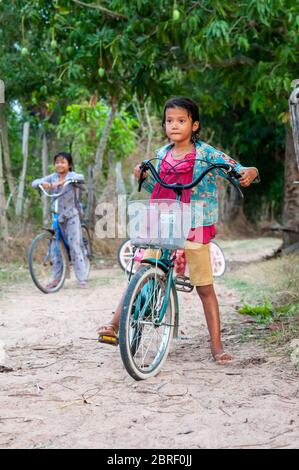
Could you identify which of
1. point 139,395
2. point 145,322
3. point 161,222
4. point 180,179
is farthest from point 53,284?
point 139,395

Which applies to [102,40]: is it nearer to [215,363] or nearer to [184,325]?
[184,325]

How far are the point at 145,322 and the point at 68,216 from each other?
455cm

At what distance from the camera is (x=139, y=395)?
3893mm

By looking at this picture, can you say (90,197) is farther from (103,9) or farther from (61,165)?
(103,9)

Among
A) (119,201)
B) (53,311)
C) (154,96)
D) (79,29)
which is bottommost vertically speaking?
(53,311)

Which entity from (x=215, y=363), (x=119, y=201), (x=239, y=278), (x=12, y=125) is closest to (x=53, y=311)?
(x=215, y=363)

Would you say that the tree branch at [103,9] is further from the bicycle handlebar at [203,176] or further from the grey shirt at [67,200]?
the bicycle handlebar at [203,176]

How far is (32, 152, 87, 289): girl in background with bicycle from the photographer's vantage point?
848 cm

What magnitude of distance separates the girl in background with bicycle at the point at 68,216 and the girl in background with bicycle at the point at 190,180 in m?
3.95

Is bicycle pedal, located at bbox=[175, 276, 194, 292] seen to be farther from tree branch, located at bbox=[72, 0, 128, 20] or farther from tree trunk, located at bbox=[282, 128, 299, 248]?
tree trunk, located at bbox=[282, 128, 299, 248]

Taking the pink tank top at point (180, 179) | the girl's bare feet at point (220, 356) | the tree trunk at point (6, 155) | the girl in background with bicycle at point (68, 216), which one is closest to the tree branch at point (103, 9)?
the girl in background with bicycle at point (68, 216)

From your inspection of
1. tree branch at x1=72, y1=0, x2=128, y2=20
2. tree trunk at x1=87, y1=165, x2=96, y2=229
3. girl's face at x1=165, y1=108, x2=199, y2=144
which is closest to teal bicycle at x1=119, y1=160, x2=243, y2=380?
girl's face at x1=165, y1=108, x2=199, y2=144

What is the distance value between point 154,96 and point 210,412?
21.7 ft

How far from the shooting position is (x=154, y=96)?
958 centimetres
